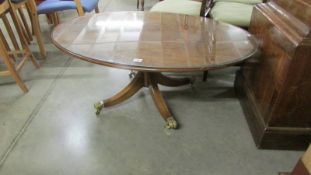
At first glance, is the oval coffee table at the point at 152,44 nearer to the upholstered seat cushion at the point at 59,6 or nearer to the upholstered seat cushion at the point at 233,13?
the upholstered seat cushion at the point at 233,13

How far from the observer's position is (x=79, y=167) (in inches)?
51.2

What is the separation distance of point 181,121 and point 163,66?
0.66m

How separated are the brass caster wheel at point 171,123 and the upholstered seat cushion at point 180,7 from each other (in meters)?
0.97

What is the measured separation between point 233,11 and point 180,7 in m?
0.46

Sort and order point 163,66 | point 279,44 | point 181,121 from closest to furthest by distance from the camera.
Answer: point 163,66, point 279,44, point 181,121

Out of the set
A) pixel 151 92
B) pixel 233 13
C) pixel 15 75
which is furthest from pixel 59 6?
pixel 233 13

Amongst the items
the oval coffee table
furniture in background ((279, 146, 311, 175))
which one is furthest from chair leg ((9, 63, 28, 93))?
furniture in background ((279, 146, 311, 175))

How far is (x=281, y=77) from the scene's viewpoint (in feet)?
3.81

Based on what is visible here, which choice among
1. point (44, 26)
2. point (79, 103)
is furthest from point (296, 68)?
point (44, 26)

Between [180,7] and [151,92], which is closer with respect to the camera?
[151,92]

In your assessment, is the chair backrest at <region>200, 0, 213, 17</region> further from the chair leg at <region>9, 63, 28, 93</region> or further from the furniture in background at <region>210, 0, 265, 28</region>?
the chair leg at <region>9, 63, 28, 93</region>

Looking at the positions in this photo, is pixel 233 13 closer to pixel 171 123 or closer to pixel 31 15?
pixel 171 123

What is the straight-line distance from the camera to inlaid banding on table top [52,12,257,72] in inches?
42.8

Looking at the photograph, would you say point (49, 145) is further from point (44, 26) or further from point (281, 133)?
point (44, 26)
